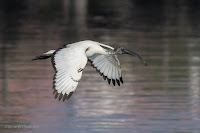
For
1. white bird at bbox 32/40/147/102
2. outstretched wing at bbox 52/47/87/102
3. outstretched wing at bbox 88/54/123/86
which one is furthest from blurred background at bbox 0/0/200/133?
outstretched wing at bbox 52/47/87/102

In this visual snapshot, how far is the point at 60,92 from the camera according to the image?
9.26 m

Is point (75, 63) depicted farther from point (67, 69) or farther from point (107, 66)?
point (107, 66)

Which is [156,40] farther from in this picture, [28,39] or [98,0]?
[98,0]

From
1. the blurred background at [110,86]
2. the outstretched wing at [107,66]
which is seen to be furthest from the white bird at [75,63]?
the blurred background at [110,86]

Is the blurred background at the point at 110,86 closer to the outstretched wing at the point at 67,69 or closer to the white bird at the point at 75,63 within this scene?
the white bird at the point at 75,63

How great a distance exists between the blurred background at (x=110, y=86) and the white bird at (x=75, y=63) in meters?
0.93

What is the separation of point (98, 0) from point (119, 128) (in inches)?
1656

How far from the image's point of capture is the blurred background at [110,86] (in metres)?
11.6

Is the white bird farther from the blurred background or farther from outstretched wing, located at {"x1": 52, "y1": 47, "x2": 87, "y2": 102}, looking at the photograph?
the blurred background

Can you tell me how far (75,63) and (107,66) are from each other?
1.19 metres

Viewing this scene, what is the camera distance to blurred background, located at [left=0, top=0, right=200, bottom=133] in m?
11.6

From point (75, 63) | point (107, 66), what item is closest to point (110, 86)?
point (107, 66)

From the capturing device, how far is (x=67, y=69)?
962cm

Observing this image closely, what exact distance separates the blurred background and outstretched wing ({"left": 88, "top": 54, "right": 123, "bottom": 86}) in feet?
2.63
